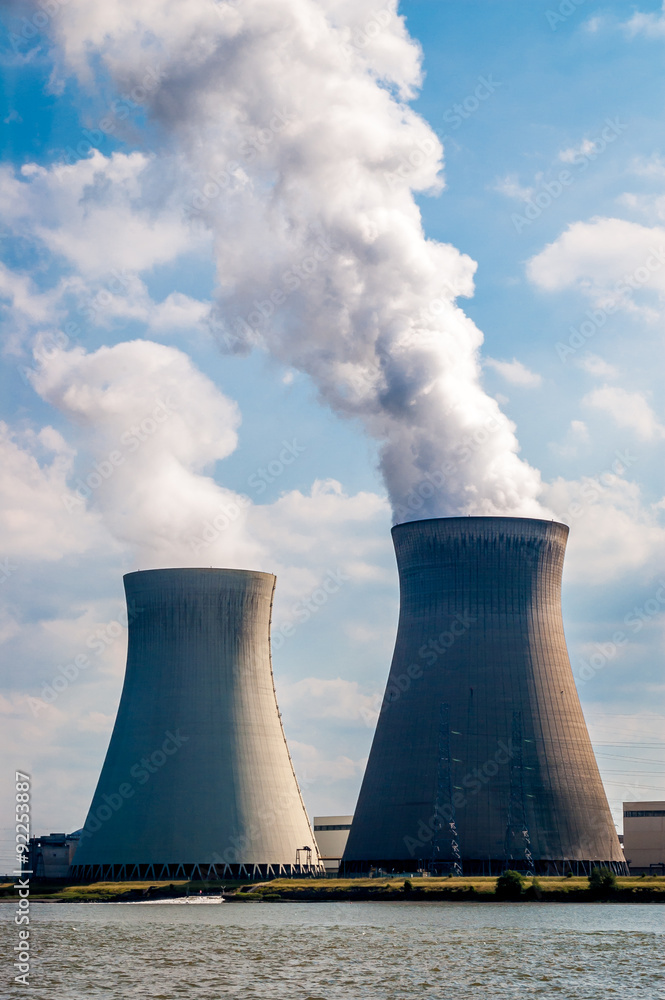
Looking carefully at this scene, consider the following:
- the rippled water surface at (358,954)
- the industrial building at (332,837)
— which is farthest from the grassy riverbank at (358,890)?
the industrial building at (332,837)

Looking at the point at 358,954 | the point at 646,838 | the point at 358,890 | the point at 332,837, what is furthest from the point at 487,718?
the point at 332,837

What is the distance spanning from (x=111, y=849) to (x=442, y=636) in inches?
627

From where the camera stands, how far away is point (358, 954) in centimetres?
2767

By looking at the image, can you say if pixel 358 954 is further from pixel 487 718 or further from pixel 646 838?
pixel 646 838

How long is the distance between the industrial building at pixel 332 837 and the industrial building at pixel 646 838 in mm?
16932

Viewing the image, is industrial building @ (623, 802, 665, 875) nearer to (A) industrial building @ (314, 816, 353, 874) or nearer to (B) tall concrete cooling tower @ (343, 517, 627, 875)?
(B) tall concrete cooling tower @ (343, 517, 627, 875)

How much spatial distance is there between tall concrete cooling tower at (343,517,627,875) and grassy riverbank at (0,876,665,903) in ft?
6.52

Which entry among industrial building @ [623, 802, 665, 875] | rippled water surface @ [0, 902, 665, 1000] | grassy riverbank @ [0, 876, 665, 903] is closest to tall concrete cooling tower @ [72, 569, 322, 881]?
grassy riverbank @ [0, 876, 665, 903]

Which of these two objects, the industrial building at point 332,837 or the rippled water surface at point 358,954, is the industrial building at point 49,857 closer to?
the industrial building at point 332,837

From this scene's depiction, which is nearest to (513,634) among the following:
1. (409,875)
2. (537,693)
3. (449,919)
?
(537,693)

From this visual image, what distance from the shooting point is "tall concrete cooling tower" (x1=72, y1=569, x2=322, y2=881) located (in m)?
50.1

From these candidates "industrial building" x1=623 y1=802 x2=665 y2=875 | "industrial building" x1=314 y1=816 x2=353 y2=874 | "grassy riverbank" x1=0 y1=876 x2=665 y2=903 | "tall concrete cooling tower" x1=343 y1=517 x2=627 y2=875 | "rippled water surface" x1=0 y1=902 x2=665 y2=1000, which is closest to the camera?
"rippled water surface" x1=0 y1=902 x2=665 y2=1000

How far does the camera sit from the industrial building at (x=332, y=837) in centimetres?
7106

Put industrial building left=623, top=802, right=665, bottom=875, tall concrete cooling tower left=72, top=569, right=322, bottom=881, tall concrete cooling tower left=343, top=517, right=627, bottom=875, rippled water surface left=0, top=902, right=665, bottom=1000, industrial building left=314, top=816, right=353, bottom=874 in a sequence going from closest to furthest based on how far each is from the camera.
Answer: rippled water surface left=0, top=902, right=665, bottom=1000
tall concrete cooling tower left=343, top=517, right=627, bottom=875
tall concrete cooling tower left=72, top=569, right=322, bottom=881
industrial building left=623, top=802, right=665, bottom=875
industrial building left=314, top=816, right=353, bottom=874
